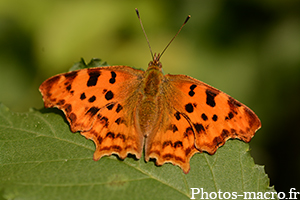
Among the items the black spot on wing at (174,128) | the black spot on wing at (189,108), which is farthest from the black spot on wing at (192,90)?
the black spot on wing at (174,128)

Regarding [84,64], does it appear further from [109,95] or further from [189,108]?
[189,108]

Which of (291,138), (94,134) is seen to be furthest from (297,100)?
(94,134)

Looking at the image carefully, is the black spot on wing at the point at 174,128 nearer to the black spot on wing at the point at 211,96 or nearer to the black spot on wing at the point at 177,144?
the black spot on wing at the point at 177,144

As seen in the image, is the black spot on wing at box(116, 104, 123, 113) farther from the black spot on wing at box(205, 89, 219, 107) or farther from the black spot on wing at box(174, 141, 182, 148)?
the black spot on wing at box(205, 89, 219, 107)

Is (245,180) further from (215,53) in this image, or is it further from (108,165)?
(215,53)

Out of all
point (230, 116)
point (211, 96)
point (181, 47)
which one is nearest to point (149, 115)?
point (211, 96)
